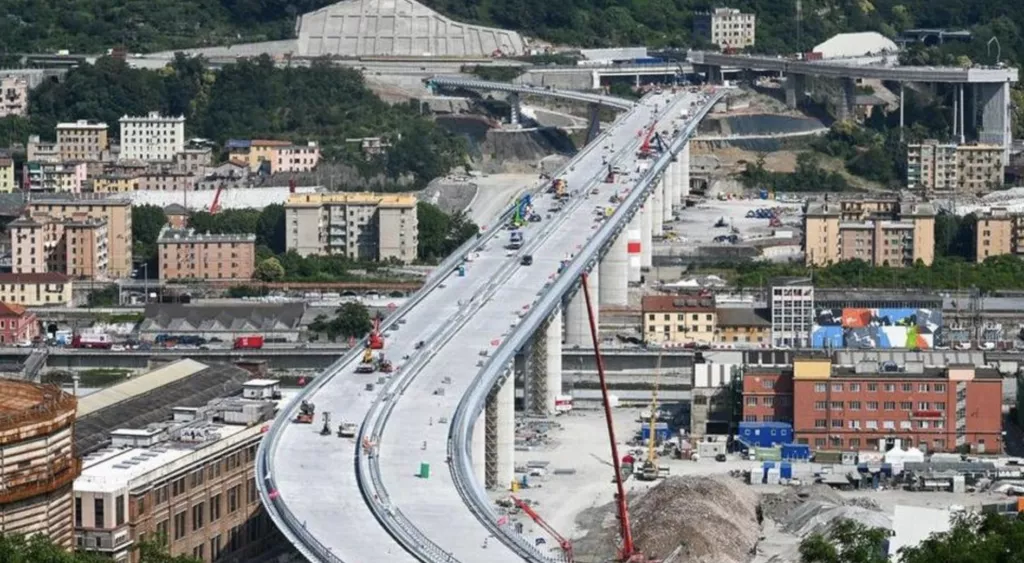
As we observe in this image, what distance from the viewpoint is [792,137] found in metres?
67.8

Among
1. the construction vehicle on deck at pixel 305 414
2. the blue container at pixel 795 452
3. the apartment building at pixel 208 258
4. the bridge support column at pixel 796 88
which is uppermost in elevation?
the bridge support column at pixel 796 88

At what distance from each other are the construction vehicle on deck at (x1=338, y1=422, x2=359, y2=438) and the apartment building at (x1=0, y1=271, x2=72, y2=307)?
63.7 ft

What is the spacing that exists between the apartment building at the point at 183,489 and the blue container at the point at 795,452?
7.84m

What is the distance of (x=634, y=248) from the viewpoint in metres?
51.2

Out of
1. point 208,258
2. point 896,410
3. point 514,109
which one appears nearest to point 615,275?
point 208,258

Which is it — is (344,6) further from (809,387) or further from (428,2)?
(809,387)

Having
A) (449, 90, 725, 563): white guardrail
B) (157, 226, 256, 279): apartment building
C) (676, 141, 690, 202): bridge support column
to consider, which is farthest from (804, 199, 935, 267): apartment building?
(157, 226, 256, 279): apartment building

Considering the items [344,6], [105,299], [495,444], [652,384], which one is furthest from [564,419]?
[344,6]

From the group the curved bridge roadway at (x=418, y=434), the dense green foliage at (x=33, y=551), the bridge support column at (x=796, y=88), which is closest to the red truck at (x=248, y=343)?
the curved bridge roadway at (x=418, y=434)

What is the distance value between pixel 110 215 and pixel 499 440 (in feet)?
64.1

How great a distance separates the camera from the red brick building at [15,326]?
147 ft

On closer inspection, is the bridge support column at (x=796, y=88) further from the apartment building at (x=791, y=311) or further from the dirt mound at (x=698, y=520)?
the dirt mound at (x=698, y=520)

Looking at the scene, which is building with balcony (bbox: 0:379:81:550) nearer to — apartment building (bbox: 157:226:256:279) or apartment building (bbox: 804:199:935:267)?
apartment building (bbox: 157:226:256:279)

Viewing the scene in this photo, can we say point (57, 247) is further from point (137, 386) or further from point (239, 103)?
point (137, 386)
